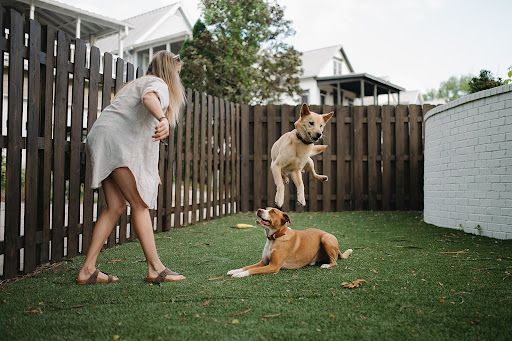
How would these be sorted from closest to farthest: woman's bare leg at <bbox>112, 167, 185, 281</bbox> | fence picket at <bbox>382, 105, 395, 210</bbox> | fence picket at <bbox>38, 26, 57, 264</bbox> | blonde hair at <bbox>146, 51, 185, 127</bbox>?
woman's bare leg at <bbox>112, 167, 185, 281</bbox> → blonde hair at <bbox>146, 51, 185, 127</bbox> → fence picket at <bbox>38, 26, 57, 264</bbox> → fence picket at <bbox>382, 105, 395, 210</bbox>

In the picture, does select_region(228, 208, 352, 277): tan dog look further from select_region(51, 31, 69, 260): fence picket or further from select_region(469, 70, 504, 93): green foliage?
select_region(469, 70, 504, 93): green foliage

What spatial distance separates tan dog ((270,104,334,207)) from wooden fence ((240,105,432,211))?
5.47m

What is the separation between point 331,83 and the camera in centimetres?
2492

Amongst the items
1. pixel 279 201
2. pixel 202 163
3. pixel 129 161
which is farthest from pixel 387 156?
pixel 129 161

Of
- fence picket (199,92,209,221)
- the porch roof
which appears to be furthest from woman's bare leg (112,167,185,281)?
the porch roof

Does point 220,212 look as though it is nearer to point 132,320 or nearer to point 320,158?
point 320,158

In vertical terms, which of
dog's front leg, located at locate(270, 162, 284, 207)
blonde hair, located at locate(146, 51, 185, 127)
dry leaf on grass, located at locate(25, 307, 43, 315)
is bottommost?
dry leaf on grass, located at locate(25, 307, 43, 315)

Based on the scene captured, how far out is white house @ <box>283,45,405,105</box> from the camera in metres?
25.1

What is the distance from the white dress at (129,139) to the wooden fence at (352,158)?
6133 mm

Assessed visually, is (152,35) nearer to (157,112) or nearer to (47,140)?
(47,140)

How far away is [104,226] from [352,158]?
721cm

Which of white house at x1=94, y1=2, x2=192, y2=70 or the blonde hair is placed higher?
white house at x1=94, y1=2, x2=192, y2=70

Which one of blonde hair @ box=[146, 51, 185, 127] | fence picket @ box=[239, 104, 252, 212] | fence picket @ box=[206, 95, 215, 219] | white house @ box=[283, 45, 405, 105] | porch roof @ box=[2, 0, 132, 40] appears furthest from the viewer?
white house @ box=[283, 45, 405, 105]

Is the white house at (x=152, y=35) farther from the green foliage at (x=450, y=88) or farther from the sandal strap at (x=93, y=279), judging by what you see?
the green foliage at (x=450, y=88)
